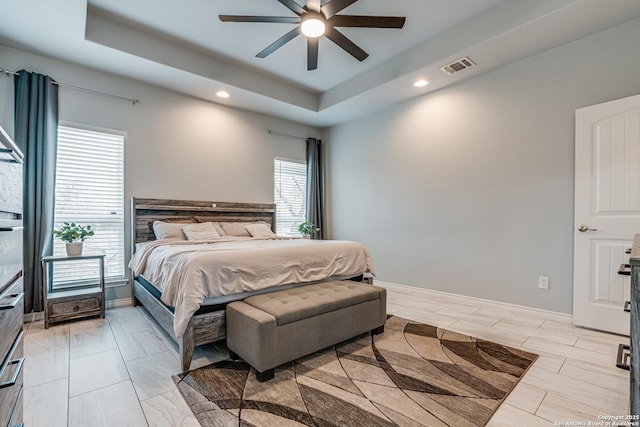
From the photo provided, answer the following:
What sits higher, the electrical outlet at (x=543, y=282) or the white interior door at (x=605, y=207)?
the white interior door at (x=605, y=207)

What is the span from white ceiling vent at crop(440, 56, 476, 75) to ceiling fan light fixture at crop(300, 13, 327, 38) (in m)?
1.68

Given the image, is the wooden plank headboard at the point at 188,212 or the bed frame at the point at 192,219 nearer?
the bed frame at the point at 192,219

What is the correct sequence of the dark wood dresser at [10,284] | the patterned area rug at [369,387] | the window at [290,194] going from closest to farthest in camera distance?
the dark wood dresser at [10,284] < the patterned area rug at [369,387] < the window at [290,194]

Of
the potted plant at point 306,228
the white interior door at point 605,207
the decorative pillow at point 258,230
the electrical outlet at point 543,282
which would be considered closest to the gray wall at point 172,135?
the decorative pillow at point 258,230

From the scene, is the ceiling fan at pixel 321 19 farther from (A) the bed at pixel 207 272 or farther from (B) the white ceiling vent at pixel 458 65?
(A) the bed at pixel 207 272

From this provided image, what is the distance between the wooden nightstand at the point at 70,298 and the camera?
296 cm

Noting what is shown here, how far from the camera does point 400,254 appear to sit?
15.1 ft

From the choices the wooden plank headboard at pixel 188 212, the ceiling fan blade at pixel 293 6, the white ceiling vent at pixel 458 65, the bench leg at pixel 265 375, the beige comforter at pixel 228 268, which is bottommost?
the bench leg at pixel 265 375

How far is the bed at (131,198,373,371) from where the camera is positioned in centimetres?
215

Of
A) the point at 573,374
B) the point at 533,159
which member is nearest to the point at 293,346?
the point at 573,374

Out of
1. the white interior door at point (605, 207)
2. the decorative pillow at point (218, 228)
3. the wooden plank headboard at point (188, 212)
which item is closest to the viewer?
the white interior door at point (605, 207)

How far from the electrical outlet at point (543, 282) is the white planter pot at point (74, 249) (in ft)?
16.1

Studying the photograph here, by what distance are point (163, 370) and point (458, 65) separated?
163 inches

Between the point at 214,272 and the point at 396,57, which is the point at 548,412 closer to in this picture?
the point at 214,272
